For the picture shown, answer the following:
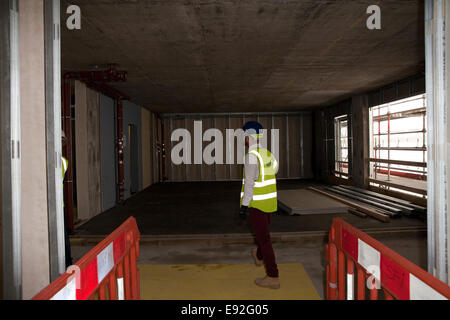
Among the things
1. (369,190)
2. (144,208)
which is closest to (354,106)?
(369,190)

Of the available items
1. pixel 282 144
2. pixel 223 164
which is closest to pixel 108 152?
pixel 223 164

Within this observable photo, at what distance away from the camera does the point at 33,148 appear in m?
1.78

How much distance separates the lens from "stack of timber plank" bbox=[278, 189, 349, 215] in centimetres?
754

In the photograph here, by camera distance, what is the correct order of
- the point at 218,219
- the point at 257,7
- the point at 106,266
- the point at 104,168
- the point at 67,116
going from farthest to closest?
1. the point at 104,168
2. the point at 218,219
3. the point at 67,116
4. the point at 257,7
5. the point at 106,266

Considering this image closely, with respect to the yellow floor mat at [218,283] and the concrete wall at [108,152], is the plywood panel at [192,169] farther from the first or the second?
the yellow floor mat at [218,283]

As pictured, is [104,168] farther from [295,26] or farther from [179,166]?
[179,166]

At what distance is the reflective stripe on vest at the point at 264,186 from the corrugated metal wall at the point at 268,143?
1199 centimetres

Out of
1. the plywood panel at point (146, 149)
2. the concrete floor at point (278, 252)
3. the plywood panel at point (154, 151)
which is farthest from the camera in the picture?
the plywood panel at point (154, 151)

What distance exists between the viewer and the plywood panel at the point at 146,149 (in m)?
13.0

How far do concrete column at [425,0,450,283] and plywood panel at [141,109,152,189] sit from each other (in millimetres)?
11745

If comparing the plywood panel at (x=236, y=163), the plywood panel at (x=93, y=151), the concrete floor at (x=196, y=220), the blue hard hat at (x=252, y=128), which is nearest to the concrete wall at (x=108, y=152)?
the plywood panel at (x=93, y=151)

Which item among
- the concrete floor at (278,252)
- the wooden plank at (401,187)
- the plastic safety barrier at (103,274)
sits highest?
the plastic safety barrier at (103,274)

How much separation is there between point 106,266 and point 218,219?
521cm

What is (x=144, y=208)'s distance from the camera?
891cm
